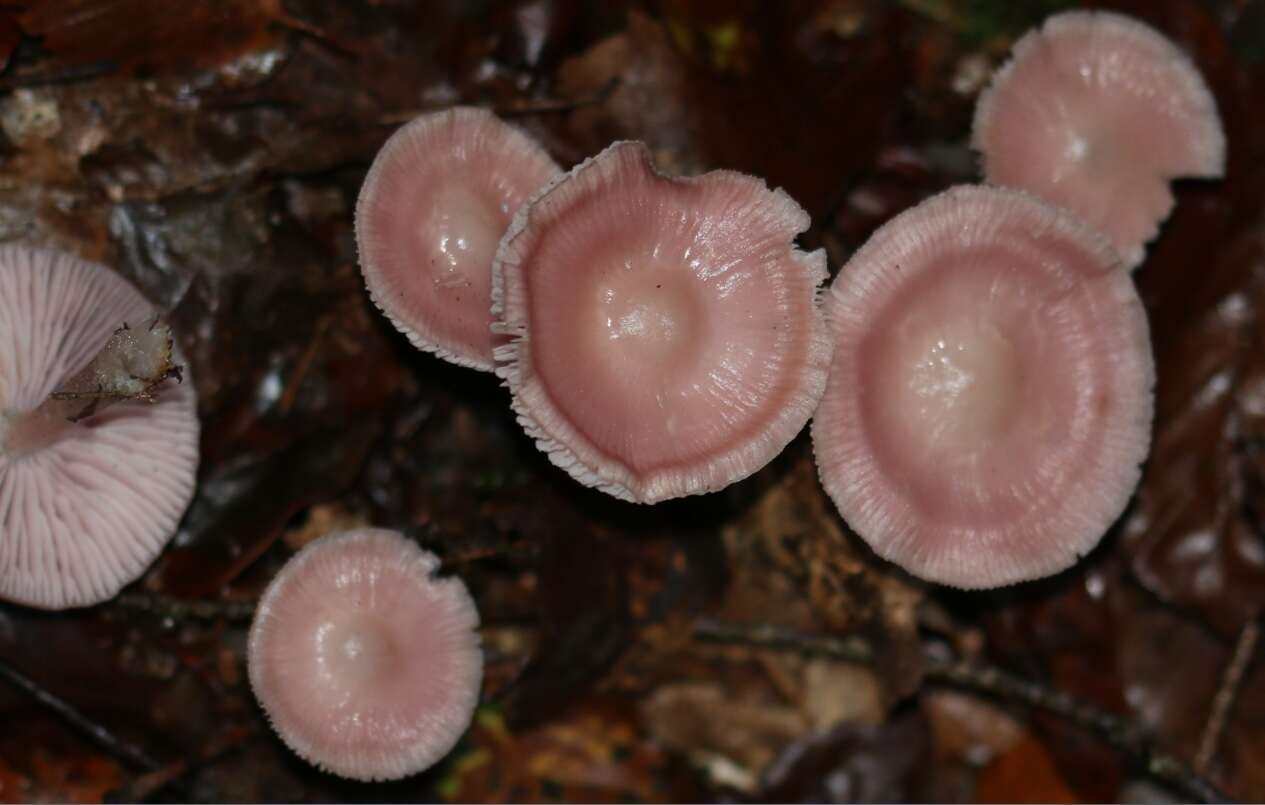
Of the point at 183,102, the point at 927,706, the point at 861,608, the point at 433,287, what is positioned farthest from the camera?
the point at 927,706

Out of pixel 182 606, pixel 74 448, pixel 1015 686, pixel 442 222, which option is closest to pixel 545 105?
pixel 442 222

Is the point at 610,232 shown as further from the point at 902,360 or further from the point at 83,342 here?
the point at 83,342

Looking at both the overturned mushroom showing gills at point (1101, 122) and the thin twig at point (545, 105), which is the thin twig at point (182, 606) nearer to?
the thin twig at point (545, 105)

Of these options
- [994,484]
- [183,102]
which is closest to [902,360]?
[994,484]

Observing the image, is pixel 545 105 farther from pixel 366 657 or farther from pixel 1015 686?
pixel 1015 686

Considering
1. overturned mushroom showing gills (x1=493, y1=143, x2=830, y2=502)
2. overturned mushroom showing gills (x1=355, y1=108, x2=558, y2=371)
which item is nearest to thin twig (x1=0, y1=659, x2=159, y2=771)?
overturned mushroom showing gills (x1=355, y1=108, x2=558, y2=371)

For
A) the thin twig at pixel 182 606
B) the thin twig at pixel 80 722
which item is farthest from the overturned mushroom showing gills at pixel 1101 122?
the thin twig at pixel 80 722

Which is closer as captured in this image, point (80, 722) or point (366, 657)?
point (366, 657)
